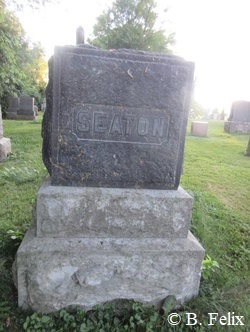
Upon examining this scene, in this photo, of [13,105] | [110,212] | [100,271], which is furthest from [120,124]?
[13,105]

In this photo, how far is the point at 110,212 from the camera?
1693mm

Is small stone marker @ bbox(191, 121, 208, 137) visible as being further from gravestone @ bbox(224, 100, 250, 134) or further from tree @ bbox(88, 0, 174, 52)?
tree @ bbox(88, 0, 174, 52)

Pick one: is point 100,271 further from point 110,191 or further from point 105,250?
point 110,191

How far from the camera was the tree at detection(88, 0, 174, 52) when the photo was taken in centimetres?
1653

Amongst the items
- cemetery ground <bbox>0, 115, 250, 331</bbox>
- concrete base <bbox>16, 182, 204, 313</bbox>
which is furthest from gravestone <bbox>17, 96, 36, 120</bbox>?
concrete base <bbox>16, 182, 204, 313</bbox>

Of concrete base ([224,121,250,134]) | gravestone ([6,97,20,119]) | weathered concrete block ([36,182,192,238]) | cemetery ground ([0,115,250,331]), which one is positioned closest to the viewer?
cemetery ground ([0,115,250,331])

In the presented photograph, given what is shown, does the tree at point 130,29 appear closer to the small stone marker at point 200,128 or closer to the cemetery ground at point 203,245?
the small stone marker at point 200,128

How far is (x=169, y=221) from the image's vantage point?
69.1 inches

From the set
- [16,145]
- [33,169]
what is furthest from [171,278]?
[16,145]

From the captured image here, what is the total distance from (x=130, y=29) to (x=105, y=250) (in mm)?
17911

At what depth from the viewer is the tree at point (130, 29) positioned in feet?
54.2

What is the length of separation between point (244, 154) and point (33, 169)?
6325mm

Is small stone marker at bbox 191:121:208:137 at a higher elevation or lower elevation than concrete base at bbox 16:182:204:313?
higher

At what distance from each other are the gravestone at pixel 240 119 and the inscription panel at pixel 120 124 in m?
12.2
